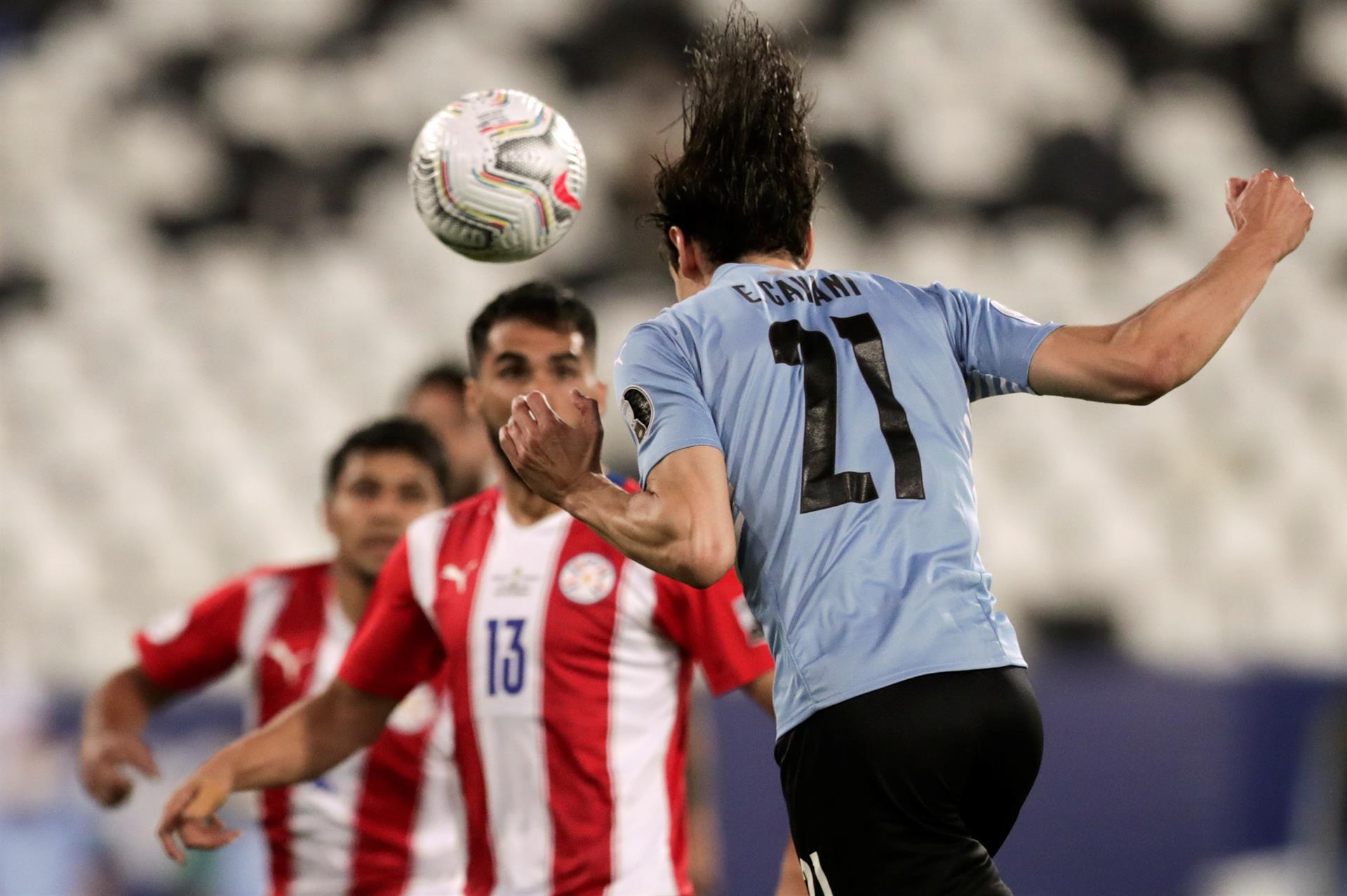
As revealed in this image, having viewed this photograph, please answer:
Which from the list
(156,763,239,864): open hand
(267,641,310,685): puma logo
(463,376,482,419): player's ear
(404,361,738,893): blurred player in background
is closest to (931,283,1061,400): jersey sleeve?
(463,376,482,419): player's ear

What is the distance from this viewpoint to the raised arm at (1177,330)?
2.22 meters

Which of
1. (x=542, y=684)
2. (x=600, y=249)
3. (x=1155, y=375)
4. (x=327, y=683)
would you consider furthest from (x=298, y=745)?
(x=600, y=249)

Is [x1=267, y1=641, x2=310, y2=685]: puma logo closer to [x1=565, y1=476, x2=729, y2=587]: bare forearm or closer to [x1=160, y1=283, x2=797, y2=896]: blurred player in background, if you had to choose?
[x1=160, y1=283, x2=797, y2=896]: blurred player in background

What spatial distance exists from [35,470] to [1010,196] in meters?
4.38

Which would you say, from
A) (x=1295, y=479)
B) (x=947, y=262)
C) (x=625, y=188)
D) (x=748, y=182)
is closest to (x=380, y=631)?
(x=748, y=182)

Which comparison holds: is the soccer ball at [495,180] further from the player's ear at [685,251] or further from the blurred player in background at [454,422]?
the blurred player in background at [454,422]

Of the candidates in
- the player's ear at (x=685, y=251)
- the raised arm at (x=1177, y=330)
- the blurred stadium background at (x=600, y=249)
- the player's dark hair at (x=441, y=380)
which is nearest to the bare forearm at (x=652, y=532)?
the player's ear at (x=685, y=251)

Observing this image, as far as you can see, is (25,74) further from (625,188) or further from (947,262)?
(947,262)

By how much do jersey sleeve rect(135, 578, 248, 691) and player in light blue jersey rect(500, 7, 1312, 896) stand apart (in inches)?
80.1

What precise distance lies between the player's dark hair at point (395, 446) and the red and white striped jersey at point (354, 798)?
0.34m

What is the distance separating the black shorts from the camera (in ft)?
7.11

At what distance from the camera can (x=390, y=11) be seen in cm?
730

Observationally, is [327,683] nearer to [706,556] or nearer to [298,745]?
[298,745]

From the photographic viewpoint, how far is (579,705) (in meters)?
3.11
